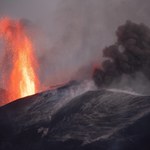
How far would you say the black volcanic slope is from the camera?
3159 inches

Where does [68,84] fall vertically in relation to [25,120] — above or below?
above

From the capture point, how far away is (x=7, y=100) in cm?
12900

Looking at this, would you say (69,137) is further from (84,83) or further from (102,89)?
(84,83)

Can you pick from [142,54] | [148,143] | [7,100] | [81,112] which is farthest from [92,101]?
[7,100]

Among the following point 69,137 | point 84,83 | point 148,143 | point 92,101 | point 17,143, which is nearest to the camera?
point 148,143

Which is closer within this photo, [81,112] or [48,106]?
[81,112]

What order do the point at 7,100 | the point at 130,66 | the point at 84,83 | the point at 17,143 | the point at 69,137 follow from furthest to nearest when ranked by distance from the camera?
the point at 7,100
the point at 84,83
the point at 130,66
the point at 17,143
the point at 69,137

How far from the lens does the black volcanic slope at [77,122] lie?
80.2 meters

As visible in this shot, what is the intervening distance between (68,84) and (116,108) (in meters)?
23.4

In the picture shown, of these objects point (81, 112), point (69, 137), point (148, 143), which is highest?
point (81, 112)

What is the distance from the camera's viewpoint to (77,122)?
90.5 m

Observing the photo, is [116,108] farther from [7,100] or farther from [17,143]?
[7,100]

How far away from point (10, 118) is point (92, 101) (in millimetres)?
23030

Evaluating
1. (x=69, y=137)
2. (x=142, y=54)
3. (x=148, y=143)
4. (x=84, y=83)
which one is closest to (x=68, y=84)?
(x=84, y=83)
